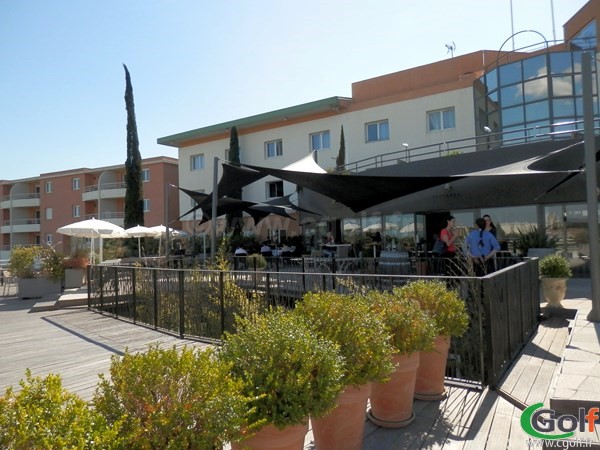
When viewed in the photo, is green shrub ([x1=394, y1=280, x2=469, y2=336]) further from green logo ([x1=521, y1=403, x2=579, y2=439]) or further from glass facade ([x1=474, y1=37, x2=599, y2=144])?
glass facade ([x1=474, y1=37, x2=599, y2=144])

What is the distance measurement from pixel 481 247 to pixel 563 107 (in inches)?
406

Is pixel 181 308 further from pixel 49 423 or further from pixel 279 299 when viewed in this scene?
pixel 49 423

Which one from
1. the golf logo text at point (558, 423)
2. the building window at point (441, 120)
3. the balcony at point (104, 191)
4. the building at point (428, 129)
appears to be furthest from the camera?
the balcony at point (104, 191)

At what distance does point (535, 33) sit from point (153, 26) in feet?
46.7

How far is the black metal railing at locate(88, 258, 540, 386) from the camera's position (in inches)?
164

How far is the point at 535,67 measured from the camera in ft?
50.3

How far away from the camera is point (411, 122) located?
69.1ft

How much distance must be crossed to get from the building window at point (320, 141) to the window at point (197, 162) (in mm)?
8596

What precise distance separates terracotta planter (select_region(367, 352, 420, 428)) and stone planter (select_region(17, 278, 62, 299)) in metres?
11.9

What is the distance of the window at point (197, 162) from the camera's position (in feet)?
96.5

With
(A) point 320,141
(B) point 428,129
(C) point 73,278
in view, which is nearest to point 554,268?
(C) point 73,278

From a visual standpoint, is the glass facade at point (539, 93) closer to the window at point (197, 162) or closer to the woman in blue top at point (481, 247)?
the woman in blue top at point (481, 247)

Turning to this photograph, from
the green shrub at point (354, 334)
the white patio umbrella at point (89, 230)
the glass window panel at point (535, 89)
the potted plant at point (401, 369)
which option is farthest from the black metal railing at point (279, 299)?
the glass window panel at point (535, 89)

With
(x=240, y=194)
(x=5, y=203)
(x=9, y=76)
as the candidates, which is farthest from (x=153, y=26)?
(x=5, y=203)
